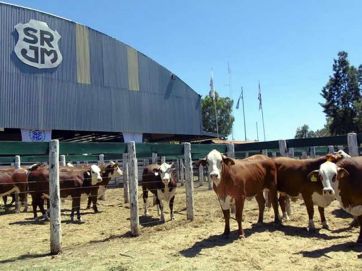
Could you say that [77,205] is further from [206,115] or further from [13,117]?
[206,115]

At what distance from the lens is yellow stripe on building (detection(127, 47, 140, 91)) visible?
35.6 m

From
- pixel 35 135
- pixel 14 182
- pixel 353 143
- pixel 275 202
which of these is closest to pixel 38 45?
pixel 35 135

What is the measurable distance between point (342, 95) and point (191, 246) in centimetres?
4811

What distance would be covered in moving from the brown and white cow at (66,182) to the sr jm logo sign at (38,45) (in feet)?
56.6

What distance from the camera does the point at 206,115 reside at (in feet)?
225

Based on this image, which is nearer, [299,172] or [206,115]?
[299,172]

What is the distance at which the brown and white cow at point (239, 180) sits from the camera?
8.79 meters

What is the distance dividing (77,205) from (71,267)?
18.6 ft

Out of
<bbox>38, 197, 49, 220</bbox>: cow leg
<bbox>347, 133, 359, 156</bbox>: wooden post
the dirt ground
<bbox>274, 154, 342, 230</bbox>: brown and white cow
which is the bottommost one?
the dirt ground

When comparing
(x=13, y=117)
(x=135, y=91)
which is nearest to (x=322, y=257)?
(x=13, y=117)

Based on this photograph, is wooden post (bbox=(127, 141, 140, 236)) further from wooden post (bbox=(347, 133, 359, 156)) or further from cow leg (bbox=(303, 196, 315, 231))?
wooden post (bbox=(347, 133, 359, 156))

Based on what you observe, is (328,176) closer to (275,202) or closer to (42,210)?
(275,202)

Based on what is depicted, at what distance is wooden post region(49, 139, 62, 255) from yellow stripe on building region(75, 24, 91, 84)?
24.7 meters

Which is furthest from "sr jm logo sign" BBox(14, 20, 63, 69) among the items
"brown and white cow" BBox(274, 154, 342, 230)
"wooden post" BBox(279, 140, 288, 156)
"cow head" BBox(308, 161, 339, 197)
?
"cow head" BBox(308, 161, 339, 197)
